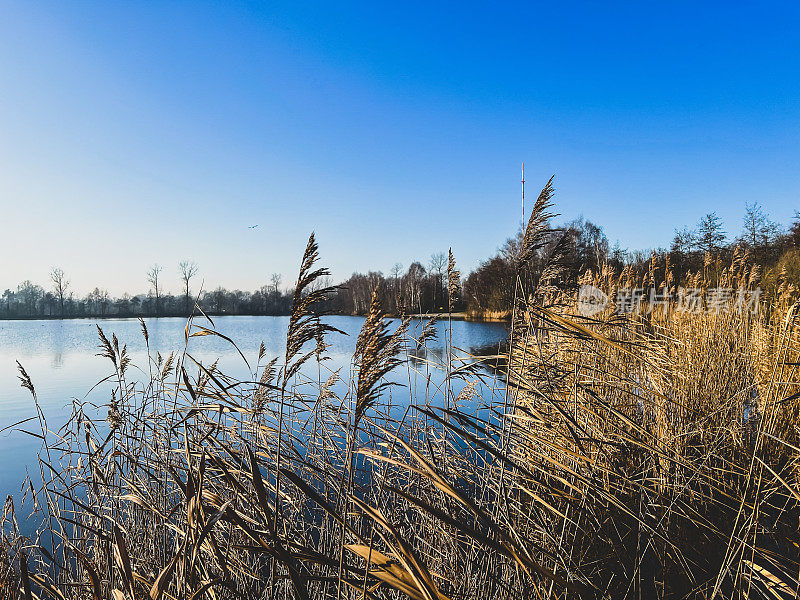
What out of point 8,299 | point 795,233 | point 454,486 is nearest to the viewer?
point 454,486

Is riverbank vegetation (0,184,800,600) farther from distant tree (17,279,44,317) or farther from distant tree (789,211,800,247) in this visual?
distant tree (17,279,44,317)

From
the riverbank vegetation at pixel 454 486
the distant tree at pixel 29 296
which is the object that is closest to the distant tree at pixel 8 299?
the distant tree at pixel 29 296

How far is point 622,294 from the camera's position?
8.64 meters

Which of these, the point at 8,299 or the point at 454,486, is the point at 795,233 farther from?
the point at 8,299

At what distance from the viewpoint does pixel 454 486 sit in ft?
8.21

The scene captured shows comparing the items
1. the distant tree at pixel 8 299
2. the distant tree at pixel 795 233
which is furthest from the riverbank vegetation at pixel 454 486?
the distant tree at pixel 8 299

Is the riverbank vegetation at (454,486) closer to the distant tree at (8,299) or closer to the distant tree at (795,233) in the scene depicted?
the distant tree at (795,233)

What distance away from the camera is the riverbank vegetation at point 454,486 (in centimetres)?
115

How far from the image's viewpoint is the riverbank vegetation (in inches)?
45.4

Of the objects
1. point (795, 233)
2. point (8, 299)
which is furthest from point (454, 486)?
point (8, 299)

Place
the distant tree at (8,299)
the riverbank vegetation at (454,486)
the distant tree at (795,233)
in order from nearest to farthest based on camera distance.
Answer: the riverbank vegetation at (454,486)
the distant tree at (795,233)
the distant tree at (8,299)

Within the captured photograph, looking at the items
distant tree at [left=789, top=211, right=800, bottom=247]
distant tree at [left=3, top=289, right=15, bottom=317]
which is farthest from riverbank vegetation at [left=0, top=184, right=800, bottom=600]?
distant tree at [left=3, top=289, right=15, bottom=317]

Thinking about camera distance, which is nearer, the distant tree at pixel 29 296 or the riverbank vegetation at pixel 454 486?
the riverbank vegetation at pixel 454 486

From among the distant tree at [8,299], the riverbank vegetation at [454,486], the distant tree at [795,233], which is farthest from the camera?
the distant tree at [8,299]
